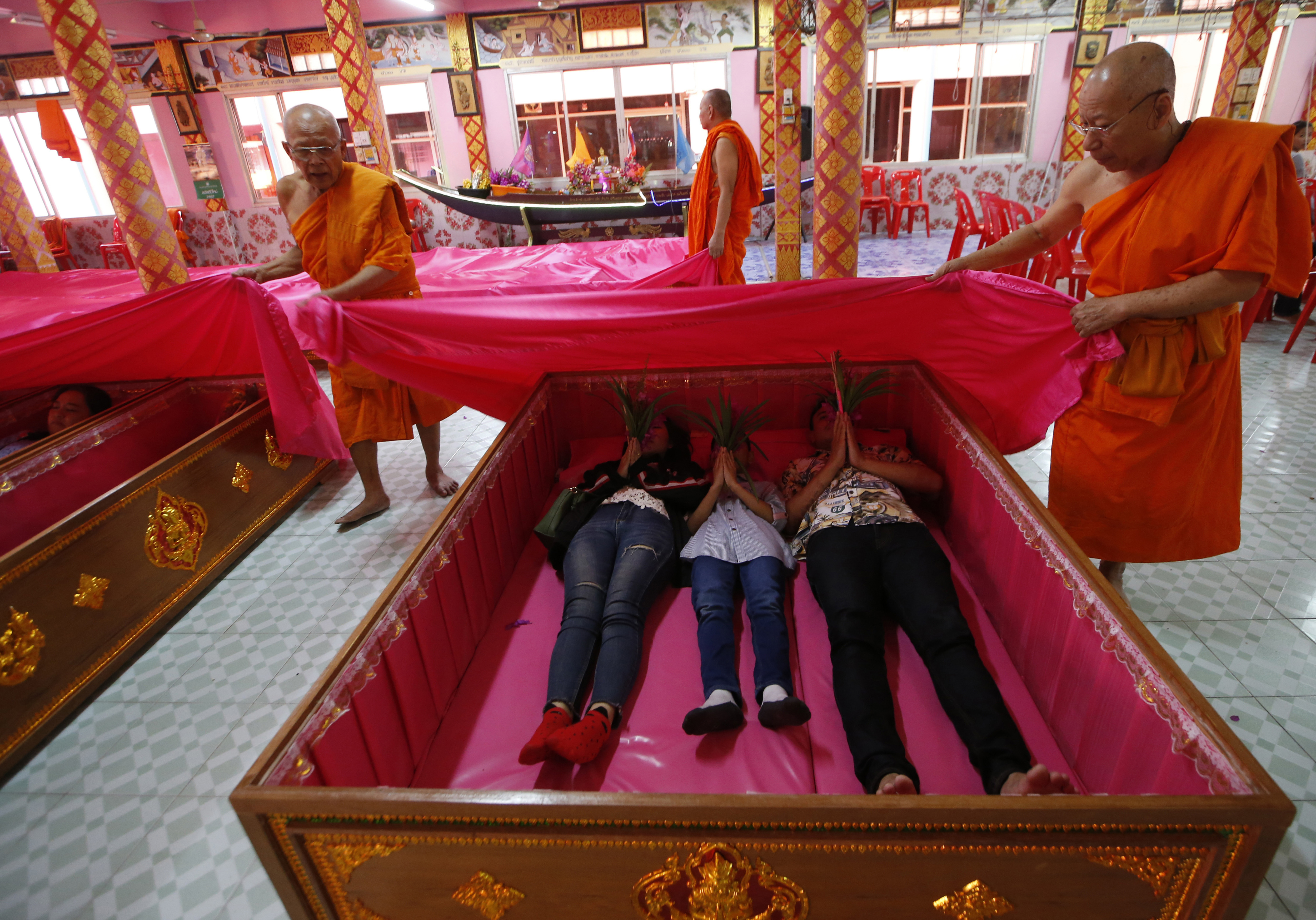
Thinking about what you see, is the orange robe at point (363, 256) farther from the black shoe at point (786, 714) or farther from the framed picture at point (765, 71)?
the framed picture at point (765, 71)

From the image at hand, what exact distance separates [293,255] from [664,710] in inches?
95.4

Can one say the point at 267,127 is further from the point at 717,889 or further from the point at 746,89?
the point at 717,889

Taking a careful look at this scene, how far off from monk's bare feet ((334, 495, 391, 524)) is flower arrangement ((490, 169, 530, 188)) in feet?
22.4

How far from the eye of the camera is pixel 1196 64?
8922 mm

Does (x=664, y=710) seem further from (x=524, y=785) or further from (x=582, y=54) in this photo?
(x=582, y=54)

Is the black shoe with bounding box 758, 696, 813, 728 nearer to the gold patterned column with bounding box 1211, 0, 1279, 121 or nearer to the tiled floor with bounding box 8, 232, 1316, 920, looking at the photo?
the tiled floor with bounding box 8, 232, 1316, 920

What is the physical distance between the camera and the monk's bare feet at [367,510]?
293 centimetres

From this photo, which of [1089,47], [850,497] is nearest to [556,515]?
[850,497]

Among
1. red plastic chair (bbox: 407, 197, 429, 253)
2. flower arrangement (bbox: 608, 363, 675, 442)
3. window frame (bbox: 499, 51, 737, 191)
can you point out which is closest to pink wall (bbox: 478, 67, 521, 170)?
window frame (bbox: 499, 51, 737, 191)

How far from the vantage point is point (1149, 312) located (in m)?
1.59

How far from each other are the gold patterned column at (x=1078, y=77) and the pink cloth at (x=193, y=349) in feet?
29.8

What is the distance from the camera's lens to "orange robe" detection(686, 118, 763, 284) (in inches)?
140

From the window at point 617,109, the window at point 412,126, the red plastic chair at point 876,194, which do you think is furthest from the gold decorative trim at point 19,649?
the red plastic chair at point 876,194

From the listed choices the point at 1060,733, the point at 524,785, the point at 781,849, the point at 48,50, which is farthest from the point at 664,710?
the point at 48,50
